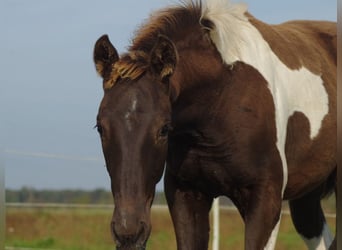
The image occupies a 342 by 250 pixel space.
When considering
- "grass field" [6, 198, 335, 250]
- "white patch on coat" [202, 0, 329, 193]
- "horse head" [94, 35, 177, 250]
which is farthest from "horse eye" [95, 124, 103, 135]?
"grass field" [6, 198, 335, 250]

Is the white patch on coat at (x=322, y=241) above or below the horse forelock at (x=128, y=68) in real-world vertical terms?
below

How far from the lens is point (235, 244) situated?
464 inches

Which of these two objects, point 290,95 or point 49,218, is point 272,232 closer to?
point 290,95

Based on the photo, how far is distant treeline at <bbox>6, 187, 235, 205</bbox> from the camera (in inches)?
545

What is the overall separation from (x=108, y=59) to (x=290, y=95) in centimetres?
151

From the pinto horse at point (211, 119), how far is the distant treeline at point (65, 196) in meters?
8.32

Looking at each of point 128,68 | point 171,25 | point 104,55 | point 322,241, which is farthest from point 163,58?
point 322,241

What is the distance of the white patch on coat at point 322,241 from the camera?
6.08 meters

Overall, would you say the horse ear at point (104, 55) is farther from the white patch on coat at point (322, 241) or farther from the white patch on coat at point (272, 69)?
the white patch on coat at point (322, 241)

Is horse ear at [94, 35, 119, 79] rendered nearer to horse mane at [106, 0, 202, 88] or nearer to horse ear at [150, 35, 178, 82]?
horse mane at [106, 0, 202, 88]

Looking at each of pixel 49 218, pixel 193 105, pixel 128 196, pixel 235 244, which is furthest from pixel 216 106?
pixel 49 218

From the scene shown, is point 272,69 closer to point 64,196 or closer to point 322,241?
point 322,241

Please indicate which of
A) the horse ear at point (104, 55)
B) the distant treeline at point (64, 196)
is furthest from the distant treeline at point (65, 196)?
the horse ear at point (104, 55)

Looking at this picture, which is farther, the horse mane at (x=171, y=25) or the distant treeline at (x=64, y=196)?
the distant treeline at (x=64, y=196)
